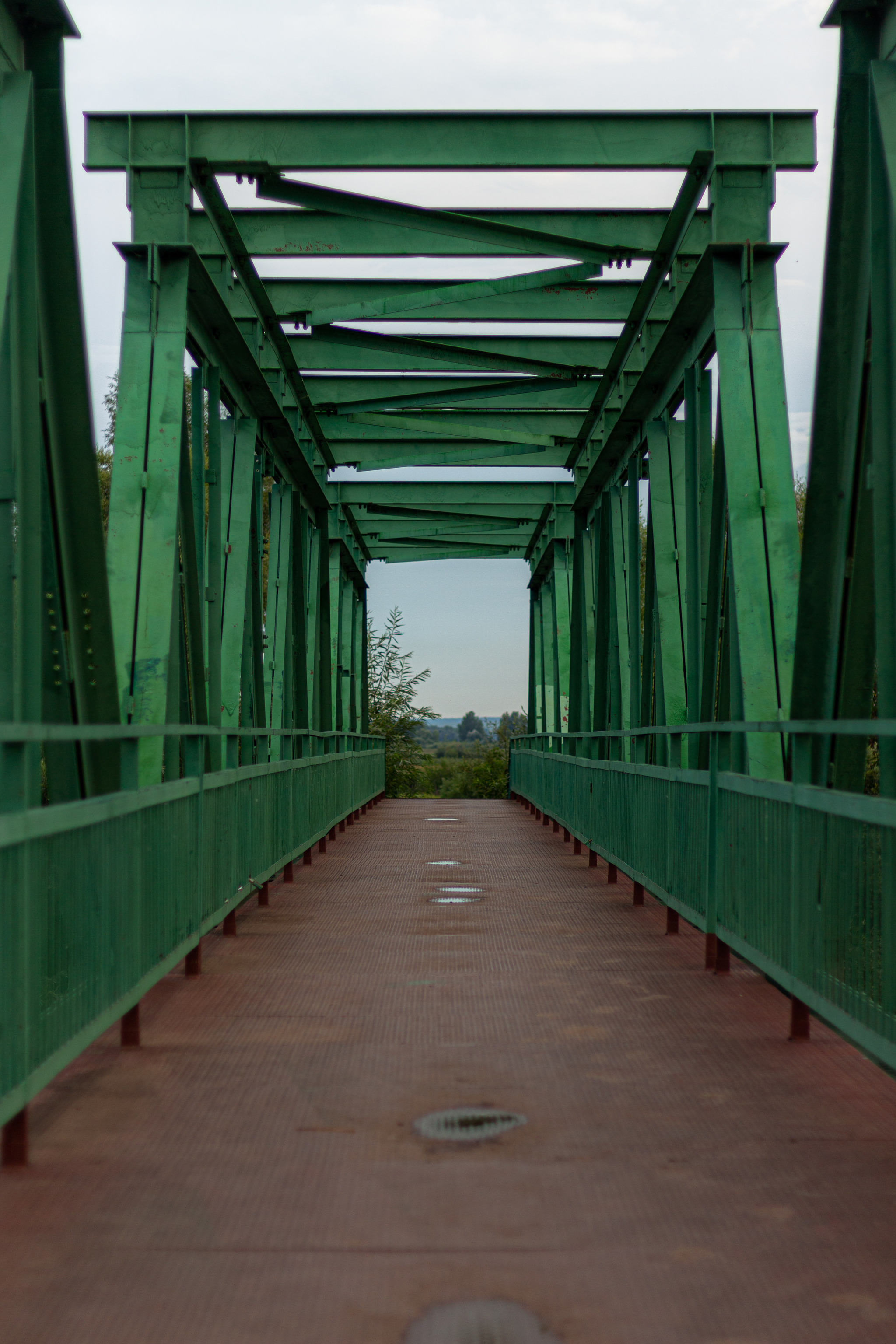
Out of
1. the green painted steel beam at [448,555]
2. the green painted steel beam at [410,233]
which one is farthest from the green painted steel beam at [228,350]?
the green painted steel beam at [448,555]

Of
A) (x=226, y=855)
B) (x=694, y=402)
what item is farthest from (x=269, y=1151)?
(x=694, y=402)

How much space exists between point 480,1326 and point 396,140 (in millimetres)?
7527

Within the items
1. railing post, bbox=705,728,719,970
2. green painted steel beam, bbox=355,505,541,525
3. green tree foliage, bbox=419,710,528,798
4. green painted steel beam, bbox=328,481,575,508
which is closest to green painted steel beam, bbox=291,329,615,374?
green painted steel beam, bbox=328,481,575,508

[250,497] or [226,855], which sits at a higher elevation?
[250,497]

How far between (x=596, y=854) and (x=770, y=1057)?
7.26 meters

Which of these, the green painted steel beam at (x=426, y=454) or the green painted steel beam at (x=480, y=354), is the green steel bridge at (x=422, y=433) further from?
the green painted steel beam at (x=426, y=454)

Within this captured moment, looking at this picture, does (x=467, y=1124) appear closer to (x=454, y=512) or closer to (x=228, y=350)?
(x=228, y=350)

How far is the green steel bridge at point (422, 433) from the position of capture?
428 centimetres

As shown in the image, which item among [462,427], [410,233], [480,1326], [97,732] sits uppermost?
[410,233]

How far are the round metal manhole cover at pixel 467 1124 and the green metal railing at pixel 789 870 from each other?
1.02m

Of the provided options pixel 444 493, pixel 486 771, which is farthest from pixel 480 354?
pixel 486 771

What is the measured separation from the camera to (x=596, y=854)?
1198cm

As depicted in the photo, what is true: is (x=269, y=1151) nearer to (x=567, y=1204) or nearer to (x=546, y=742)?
(x=567, y=1204)

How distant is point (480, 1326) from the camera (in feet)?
8.55
